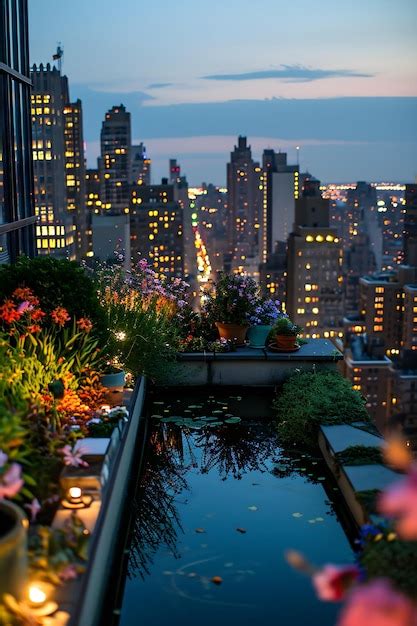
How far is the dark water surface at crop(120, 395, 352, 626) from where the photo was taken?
3.47 m

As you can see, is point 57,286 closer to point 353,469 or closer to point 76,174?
point 353,469

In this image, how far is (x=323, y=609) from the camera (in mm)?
3457

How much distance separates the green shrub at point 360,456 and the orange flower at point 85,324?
1752mm

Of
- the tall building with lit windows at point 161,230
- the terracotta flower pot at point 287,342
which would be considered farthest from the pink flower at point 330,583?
the tall building with lit windows at point 161,230

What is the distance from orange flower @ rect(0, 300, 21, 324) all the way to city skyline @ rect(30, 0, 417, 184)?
102ft

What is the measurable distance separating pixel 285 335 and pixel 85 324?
264 cm

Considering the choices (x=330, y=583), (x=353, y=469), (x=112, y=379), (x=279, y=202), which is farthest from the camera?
(x=279, y=202)

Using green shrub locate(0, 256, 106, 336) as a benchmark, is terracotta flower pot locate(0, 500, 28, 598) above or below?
below

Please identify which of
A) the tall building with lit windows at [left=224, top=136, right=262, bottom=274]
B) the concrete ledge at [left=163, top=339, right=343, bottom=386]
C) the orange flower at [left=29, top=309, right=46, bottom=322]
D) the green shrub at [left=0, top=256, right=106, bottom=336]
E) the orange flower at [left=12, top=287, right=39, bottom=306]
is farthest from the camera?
the tall building with lit windows at [left=224, top=136, right=262, bottom=274]

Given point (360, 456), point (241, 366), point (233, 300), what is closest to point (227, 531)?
point (360, 456)

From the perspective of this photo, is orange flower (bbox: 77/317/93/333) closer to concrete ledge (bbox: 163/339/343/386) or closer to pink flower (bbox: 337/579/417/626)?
concrete ledge (bbox: 163/339/343/386)

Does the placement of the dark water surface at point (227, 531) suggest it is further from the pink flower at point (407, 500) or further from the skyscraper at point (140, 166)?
the skyscraper at point (140, 166)

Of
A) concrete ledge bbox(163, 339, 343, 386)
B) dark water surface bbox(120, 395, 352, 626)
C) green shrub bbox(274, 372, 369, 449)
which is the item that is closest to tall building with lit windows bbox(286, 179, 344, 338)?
concrete ledge bbox(163, 339, 343, 386)

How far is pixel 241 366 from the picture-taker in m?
7.26
